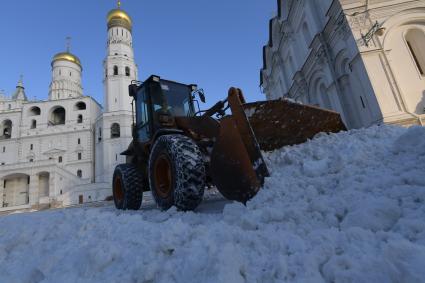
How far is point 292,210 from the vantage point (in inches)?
98.6

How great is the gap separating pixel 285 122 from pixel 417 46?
34.9ft

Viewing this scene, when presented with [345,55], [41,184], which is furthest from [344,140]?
[41,184]

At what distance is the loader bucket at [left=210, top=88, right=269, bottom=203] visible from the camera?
3.38 m

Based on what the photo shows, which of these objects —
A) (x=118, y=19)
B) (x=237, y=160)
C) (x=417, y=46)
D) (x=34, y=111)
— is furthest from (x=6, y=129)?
(x=417, y=46)

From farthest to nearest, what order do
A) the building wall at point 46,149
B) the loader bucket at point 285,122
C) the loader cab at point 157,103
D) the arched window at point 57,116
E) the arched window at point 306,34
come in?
the arched window at point 57,116 < the building wall at point 46,149 < the arched window at point 306,34 < the loader cab at point 157,103 < the loader bucket at point 285,122

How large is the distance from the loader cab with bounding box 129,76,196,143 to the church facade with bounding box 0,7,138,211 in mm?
31218

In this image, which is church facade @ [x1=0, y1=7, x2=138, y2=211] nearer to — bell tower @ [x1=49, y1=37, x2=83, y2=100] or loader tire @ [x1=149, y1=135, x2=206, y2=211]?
bell tower @ [x1=49, y1=37, x2=83, y2=100]

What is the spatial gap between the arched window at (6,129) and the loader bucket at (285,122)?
54830mm

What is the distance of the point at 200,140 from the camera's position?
466 centimetres

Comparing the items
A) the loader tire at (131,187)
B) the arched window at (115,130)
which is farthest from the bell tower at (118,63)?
the loader tire at (131,187)

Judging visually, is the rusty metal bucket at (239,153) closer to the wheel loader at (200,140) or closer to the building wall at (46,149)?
the wheel loader at (200,140)

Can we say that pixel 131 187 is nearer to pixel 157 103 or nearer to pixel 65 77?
pixel 157 103

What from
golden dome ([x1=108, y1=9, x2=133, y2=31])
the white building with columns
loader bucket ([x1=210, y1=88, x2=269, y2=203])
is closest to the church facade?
golden dome ([x1=108, y1=9, x2=133, y2=31])

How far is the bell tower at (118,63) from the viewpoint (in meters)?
42.7
